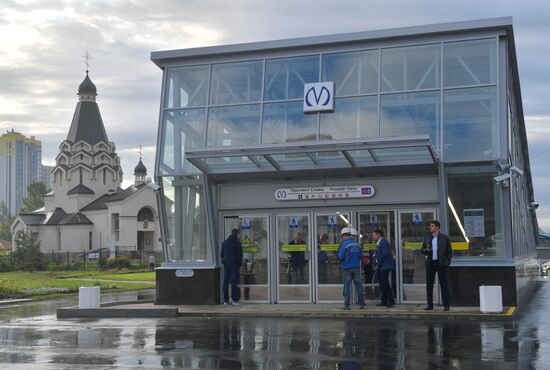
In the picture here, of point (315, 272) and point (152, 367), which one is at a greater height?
point (315, 272)

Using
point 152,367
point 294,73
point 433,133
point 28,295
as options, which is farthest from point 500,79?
point 28,295

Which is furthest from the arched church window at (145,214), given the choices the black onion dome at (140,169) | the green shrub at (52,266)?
the green shrub at (52,266)

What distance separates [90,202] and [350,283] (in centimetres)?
8535

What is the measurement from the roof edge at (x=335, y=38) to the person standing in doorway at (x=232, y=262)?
4.84m

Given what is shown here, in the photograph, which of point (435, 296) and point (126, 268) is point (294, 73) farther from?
point (126, 268)

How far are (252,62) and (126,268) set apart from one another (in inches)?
1549

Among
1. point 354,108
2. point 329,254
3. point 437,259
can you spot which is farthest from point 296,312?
point 354,108

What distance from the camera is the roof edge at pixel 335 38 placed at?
17688 mm

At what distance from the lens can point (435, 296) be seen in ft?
58.3

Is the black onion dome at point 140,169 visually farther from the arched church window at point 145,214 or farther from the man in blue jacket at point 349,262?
the man in blue jacket at point 349,262

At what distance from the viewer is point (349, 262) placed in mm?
16875

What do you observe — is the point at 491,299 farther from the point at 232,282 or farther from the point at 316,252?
the point at 232,282

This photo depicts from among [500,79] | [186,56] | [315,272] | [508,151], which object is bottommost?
[315,272]

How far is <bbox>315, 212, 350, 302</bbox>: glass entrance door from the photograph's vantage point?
1848 cm
